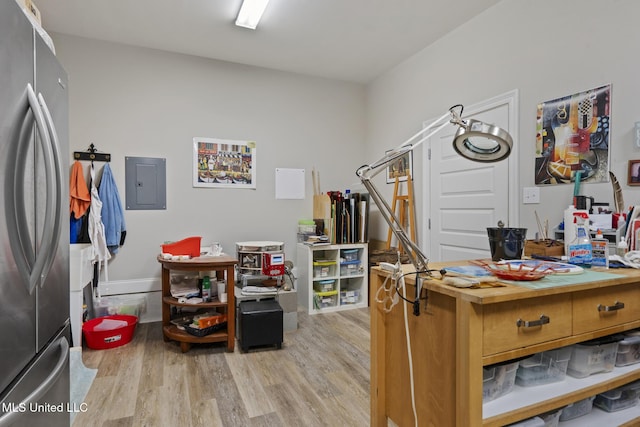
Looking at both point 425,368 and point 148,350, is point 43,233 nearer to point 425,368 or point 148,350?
point 425,368

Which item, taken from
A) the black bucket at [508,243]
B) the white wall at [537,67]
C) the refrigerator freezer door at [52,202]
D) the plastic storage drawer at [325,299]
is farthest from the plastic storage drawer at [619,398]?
the plastic storage drawer at [325,299]

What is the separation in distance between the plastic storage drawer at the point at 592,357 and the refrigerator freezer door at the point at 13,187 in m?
1.92

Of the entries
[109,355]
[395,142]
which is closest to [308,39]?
[395,142]

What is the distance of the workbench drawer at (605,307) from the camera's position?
1.23m

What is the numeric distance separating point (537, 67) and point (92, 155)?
151 inches

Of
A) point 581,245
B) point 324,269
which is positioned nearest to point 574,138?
point 581,245

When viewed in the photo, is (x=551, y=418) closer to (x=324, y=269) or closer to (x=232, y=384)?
(x=232, y=384)

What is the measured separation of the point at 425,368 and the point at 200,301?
2004 millimetres

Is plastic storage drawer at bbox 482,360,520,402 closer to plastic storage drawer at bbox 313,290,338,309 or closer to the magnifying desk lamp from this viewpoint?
the magnifying desk lamp

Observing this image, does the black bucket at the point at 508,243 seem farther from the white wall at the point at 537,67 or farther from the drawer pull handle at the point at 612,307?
the white wall at the point at 537,67

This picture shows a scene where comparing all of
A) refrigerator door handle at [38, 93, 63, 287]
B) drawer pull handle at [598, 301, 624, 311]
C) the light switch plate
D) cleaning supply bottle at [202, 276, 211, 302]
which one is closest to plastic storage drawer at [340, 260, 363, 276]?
cleaning supply bottle at [202, 276, 211, 302]

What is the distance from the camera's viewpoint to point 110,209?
315cm

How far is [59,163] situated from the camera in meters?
1.08

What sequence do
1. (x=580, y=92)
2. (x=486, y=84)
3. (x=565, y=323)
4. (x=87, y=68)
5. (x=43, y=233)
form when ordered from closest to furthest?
(x=43, y=233) → (x=565, y=323) → (x=580, y=92) → (x=486, y=84) → (x=87, y=68)
